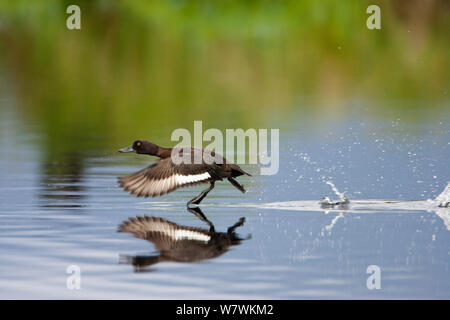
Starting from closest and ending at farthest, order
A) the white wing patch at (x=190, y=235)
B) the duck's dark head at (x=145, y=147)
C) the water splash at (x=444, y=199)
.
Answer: the white wing patch at (x=190, y=235) → the water splash at (x=444, y=199) → the duck's dark head at (x=145, y=147)

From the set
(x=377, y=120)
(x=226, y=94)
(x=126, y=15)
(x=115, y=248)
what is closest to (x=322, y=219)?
(x=115, y=248)

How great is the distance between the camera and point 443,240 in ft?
32.9

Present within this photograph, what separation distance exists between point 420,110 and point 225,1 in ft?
54.2

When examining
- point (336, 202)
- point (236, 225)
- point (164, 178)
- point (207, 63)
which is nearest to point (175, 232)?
point (236, 225)

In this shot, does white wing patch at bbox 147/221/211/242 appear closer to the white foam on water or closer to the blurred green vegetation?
the white foam on water

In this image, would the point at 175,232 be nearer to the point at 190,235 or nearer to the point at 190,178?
the point at 190,235

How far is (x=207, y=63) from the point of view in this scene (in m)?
30.7

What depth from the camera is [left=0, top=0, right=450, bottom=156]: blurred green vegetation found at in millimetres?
21453

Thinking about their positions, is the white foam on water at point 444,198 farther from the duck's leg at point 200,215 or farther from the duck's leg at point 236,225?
the duck's leg at point 200,215

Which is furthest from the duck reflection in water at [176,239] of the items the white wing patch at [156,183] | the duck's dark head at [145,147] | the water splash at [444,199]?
the water splash at [444,199]

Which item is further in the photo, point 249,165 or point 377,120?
point 377,120

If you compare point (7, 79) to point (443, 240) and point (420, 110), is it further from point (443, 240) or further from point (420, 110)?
point (443, 240)

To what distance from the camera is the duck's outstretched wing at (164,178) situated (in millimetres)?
11797

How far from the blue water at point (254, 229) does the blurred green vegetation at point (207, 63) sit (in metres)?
3.22
